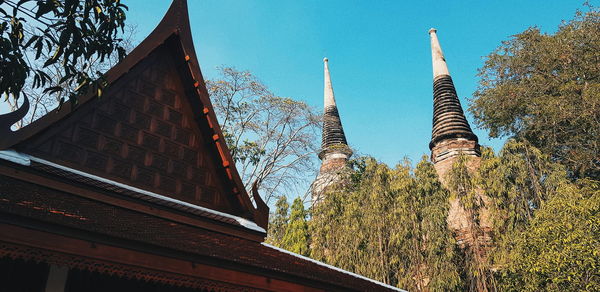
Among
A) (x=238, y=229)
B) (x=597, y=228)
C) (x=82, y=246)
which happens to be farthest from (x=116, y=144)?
(x=597, y=228)

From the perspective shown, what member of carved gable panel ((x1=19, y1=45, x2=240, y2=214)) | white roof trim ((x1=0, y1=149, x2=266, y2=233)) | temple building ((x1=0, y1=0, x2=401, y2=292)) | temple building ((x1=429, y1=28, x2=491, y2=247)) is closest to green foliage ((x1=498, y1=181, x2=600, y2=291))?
temple building ((x1=429, y1=28, x2=491, y2=247))

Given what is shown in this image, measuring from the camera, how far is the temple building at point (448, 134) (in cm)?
1404

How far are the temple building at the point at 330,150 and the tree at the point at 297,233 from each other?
825mm

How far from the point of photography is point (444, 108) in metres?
19.7

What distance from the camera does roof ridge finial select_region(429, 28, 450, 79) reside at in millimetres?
21906

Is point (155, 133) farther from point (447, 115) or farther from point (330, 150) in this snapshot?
point (330, 150)

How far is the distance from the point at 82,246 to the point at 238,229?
286 centimetres

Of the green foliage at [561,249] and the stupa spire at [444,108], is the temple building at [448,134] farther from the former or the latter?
the green foliage at [561,249]

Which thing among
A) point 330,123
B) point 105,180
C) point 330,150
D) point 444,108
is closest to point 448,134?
point 444,108

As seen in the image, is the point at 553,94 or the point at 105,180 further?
the point at 553,94

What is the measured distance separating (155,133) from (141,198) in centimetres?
116

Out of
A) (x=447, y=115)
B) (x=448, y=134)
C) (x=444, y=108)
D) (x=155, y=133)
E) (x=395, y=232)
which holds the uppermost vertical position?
(x=444, y=108)

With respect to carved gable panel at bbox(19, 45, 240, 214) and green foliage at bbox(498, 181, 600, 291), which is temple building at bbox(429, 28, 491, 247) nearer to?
green foliage at bbox(498, 181, 600, 291)

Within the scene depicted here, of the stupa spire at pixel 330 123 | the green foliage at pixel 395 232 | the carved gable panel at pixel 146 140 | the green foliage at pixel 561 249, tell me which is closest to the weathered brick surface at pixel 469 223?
the green foliage at pixel 395 232
